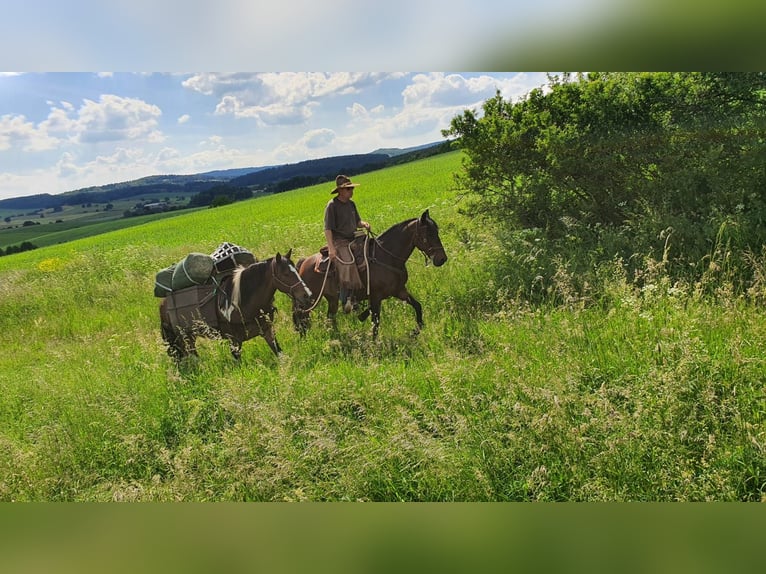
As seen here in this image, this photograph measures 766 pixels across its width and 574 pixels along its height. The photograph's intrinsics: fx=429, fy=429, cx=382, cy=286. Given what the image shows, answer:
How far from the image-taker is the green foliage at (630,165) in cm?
479

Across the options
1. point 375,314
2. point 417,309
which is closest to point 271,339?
point 375,314

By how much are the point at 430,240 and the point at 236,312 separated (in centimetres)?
235

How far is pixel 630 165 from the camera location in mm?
5348

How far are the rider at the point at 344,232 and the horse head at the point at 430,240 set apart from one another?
24.2 inches

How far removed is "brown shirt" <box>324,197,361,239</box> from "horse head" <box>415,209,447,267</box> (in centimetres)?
73

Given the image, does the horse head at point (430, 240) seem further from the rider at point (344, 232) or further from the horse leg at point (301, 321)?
the horse leg at point (301, 321)

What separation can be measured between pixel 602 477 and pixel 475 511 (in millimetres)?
993

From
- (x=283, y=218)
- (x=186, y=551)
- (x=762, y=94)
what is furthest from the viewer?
(x=283, y=218)

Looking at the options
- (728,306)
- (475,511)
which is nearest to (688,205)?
(728,306)

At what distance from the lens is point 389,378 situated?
13.3 feet

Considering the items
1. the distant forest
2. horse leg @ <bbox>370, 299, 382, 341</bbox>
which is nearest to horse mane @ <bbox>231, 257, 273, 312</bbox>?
the distant forest
